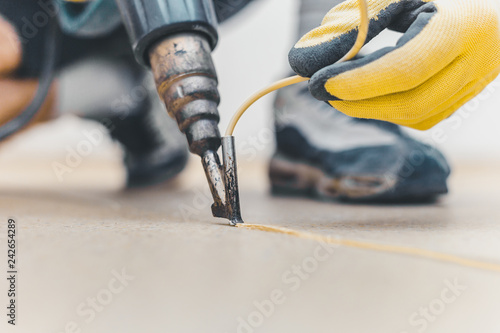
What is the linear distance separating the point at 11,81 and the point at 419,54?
1.64 ft

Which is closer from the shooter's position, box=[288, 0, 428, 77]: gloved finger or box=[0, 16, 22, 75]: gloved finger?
box=[288, 0, 428, 77]: gloved finger

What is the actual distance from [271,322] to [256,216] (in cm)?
22

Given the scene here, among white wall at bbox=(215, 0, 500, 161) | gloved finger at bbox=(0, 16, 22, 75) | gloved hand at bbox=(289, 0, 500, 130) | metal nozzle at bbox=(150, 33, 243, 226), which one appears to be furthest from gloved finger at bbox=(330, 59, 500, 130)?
white wall at bbox=(215, 0, 500, 161)

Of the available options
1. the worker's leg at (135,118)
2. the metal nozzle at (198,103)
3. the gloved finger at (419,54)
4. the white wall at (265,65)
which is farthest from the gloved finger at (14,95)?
the white wall at (265,65)

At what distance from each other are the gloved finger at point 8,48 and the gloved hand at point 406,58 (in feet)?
1.28

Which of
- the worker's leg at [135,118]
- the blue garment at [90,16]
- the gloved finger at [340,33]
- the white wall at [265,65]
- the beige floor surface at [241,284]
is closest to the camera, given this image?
the beige floor surface at [241,284]

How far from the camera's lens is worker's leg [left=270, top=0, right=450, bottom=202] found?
1.85 feet

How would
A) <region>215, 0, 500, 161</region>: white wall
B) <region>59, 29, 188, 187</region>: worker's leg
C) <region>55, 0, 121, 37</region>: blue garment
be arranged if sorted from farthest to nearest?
<region>215, 0, 500, 161</region>: white wall
<region>59, 29, 188, 187</region>: worker's leg
<region>55, 0, 121, 37</region>: blue garment

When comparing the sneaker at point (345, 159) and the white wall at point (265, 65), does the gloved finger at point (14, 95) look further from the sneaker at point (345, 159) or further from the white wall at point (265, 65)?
the white wall at point (265, 65)

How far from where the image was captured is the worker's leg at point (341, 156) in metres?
0.56

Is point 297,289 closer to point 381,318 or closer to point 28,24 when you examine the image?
point 381,318

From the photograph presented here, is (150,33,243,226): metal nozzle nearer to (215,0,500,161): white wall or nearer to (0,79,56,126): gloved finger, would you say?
(0,79,56,126): gloved finger

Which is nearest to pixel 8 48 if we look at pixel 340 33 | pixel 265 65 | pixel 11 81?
pixel 11 81

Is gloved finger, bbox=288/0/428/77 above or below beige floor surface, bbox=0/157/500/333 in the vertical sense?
above
